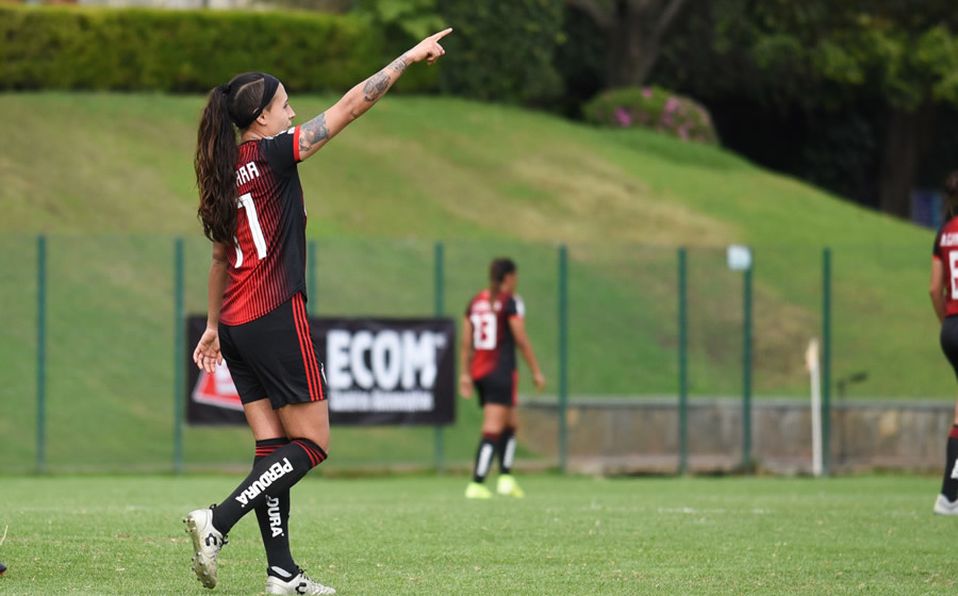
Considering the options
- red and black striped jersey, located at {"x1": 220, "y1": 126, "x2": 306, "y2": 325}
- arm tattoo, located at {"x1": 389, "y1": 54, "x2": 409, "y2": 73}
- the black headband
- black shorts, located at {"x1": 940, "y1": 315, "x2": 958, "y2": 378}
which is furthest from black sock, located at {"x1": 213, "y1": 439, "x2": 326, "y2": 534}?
black shorts, located at {"x1": 940, "y1": 315, "x2": 958, "y2": 378}

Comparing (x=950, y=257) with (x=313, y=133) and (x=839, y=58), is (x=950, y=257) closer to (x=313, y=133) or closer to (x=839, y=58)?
(x=313, y=133)

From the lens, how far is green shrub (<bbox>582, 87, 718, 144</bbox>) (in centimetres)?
3412

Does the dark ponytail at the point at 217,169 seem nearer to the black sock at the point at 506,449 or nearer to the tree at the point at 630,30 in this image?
the black sock at the point at 506,449

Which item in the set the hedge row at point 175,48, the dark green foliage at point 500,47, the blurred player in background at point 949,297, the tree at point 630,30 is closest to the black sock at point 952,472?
the blurred player in background at point 949,297

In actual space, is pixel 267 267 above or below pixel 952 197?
below

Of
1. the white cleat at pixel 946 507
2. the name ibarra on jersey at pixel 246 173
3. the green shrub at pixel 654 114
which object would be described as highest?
the green shrub at pixel 654 114

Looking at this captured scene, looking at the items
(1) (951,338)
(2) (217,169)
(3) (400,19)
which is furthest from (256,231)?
(3) (400,19)

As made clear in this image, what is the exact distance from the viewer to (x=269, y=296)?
21.5 feet

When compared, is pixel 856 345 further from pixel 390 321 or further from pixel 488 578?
pixel 488 578

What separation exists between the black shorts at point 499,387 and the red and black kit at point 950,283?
479 centimetres

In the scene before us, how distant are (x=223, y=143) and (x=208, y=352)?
1.02 meters

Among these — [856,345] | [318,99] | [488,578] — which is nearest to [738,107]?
[318,99]

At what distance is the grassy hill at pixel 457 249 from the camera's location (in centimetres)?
1991

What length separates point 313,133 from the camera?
638 cm
